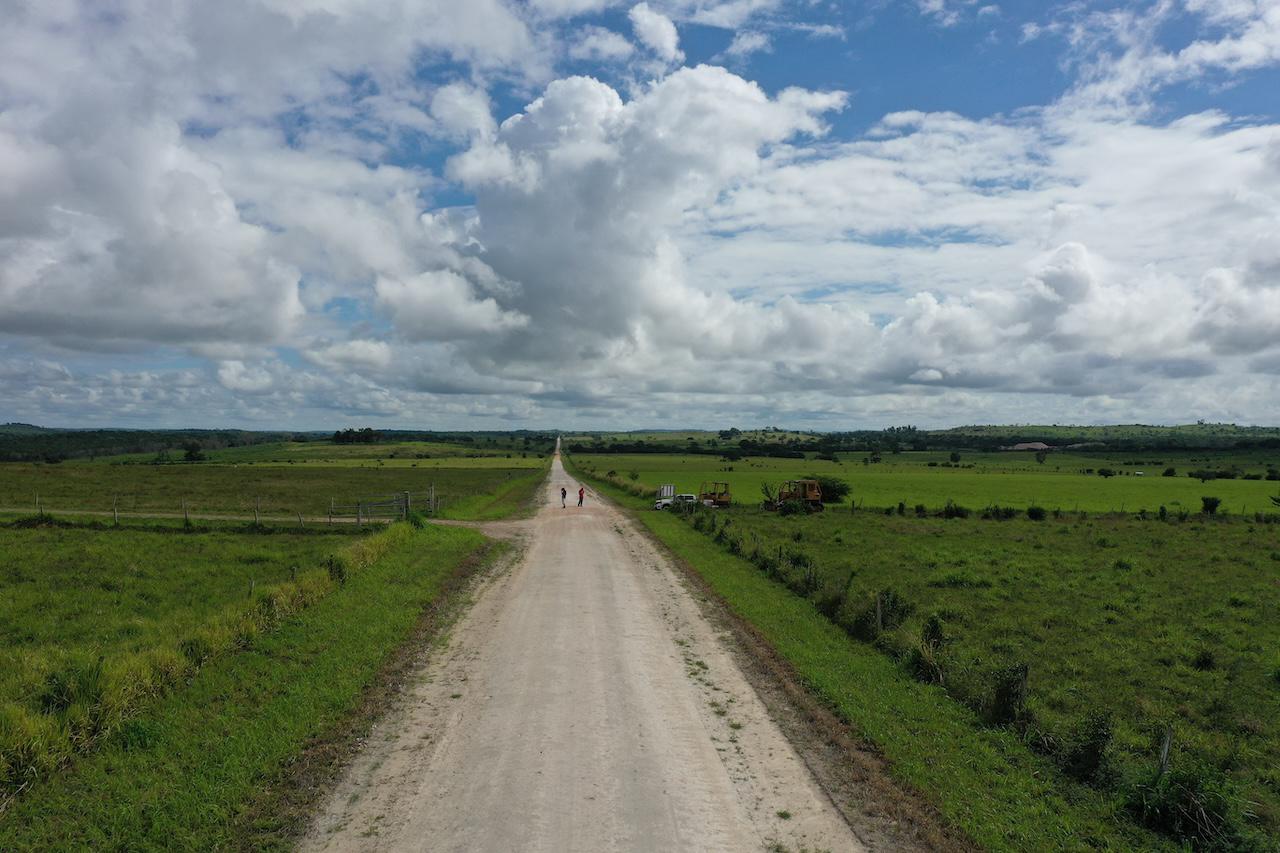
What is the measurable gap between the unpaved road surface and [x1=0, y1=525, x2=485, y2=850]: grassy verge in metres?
1.01

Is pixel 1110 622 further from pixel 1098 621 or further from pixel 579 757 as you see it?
pixel 579 757

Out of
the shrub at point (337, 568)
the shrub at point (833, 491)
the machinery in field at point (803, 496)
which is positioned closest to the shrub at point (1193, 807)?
the shrub at point (337, 568)

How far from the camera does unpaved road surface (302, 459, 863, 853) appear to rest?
765cm

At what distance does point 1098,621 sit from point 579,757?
1707cm

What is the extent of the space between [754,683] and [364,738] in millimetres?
6517

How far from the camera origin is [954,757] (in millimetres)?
10141

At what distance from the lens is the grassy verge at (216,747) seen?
7.70m

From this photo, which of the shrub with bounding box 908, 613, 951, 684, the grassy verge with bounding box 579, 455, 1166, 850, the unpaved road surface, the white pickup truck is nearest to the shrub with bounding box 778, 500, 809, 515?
the white pickup truck

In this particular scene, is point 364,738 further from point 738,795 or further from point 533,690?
point 738,795

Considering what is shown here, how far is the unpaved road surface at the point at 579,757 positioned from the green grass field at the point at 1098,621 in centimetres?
243

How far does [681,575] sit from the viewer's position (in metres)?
24.8

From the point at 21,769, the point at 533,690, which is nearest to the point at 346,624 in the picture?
the point at 533,690

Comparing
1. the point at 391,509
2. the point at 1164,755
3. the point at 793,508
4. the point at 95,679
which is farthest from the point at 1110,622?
the point at 391,509

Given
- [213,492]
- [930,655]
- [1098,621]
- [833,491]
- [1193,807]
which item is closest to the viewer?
[1193,807]
